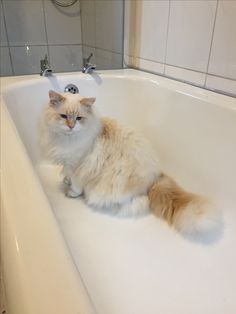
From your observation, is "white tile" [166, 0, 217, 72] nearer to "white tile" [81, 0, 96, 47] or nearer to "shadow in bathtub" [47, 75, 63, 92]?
"shadow in bathtub" [47, 75, 63, 92]

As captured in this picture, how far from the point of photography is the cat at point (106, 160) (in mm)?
868

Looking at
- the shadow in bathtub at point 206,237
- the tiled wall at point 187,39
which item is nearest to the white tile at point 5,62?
the tiled wall at point 187,39

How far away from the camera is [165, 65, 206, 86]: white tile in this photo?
1102 mm

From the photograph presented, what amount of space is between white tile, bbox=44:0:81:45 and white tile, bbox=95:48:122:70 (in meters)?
0.46

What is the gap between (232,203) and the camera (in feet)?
3.11

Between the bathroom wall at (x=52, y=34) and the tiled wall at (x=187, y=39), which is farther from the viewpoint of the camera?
the bathroom wall at (x=52, y=34)

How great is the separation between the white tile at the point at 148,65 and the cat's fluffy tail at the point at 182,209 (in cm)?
66

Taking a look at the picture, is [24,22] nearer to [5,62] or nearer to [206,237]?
[5,62]

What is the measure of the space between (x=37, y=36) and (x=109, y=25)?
2.18ft

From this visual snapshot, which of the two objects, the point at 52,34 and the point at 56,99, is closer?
the point at 56,99

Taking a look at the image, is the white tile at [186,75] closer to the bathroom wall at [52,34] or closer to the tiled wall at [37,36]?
the bathroom wall at [52,34]

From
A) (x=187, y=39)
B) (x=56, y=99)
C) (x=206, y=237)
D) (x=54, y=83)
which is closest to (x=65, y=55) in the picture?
(x=54, y=83)

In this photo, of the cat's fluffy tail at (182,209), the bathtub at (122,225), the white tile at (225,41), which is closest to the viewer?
the bathtub at (122,225)

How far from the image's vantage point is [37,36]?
2.01 metres
